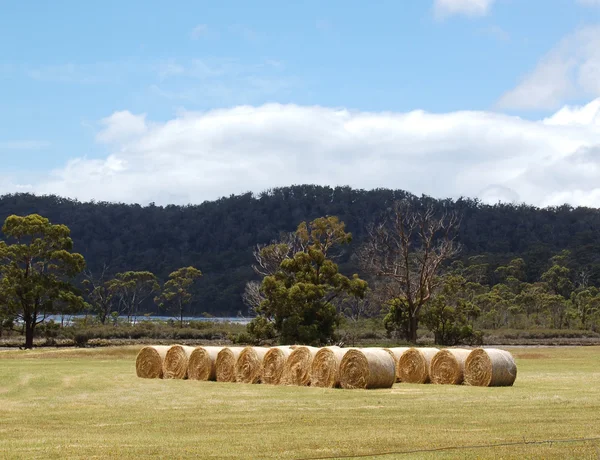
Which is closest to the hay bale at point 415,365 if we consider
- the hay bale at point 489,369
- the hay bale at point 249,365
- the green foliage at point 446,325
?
the hay bale at point 489,369

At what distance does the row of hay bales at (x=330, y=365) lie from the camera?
22484 millimetres

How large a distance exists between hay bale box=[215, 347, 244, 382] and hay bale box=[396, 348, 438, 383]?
475 centimetres

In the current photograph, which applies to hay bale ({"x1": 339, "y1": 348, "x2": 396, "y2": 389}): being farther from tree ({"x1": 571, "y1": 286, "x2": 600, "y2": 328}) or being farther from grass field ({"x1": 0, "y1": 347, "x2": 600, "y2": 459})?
tree ({"x1": 571, "y1": 286, "x2": 600, "y2": 328})

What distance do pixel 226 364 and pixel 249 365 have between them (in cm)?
91

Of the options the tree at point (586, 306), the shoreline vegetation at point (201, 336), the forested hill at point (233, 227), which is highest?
the forested hill at point (233, 227)

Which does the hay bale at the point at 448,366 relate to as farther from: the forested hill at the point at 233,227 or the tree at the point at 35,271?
the forested hill at the point at 233,227

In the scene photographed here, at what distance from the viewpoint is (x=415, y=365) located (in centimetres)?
2536

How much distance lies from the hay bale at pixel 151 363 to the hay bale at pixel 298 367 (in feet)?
15.5

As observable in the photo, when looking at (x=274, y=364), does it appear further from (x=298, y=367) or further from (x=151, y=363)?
(x=151, y=363)

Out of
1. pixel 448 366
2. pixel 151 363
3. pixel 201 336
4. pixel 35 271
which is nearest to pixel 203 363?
pixel 151 363

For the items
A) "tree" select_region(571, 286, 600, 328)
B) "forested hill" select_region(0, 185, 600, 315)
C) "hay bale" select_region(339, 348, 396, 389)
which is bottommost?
"hay bale" select_region(339, 348, 396, 389)

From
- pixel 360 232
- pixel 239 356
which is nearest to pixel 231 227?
pixel 360 232

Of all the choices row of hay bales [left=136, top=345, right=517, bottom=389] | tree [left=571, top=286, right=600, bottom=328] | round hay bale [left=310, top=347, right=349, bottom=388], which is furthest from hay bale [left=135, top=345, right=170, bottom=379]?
tree [left=571, top=286, right=600, bottom=328]

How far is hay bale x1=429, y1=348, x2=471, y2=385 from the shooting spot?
79.7 ft
